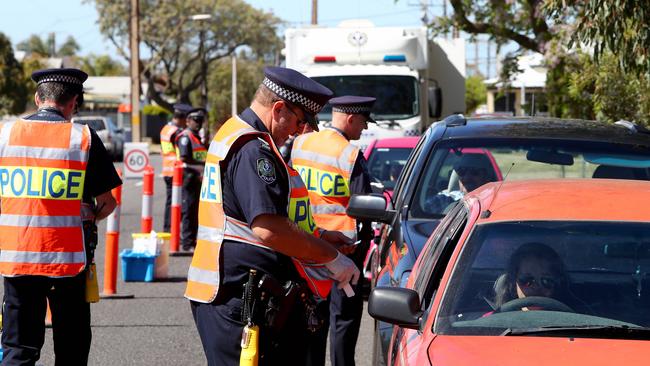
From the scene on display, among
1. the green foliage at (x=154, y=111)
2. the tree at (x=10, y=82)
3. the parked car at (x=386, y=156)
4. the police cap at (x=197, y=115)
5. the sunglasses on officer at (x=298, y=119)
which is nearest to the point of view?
the sunglasses on officer at (x=298, y=119)

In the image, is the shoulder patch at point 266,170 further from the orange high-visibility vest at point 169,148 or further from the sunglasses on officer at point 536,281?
the orange high-visibility vest at point 169,148

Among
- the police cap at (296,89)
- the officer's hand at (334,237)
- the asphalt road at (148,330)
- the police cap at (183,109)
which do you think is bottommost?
the asphalt road at (148,330)

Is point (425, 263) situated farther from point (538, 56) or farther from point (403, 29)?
point (538, 56)

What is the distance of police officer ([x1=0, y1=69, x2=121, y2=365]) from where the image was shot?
5930 mm

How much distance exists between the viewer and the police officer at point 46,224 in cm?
593

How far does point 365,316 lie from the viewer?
10.4 m

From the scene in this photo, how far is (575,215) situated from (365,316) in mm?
5937

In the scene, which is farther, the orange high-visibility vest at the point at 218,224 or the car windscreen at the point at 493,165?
the car windscreen at the point at 493,165

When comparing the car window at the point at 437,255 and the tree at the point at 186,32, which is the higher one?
the tree at the point at 186,32

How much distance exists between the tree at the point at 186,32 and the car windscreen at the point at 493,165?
57561 millimetres

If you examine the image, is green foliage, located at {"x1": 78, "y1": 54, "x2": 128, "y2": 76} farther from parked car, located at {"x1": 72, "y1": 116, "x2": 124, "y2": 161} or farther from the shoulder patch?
the shoulder patch

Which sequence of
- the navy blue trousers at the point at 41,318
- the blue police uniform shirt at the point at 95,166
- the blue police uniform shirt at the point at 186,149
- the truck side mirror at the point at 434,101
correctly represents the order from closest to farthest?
1. the navy blue trousers at the point at 41,318
2. the blue police uniform shirt at the point at 95,166
3. the blue police uniform shirt at the point at 186,149
4. the truck side mirror at the point at 434,101

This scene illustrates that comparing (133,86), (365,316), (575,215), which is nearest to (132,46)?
(133,86)

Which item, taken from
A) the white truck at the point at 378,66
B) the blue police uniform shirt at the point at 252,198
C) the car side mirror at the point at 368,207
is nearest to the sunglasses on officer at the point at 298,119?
the blue police uniform shirt at the point at 252,198
